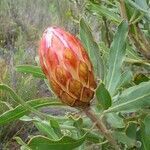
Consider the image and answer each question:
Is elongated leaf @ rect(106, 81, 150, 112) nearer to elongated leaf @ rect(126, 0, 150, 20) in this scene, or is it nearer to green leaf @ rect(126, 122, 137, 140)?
green leaf @ rect(126, 122, 137, 140)

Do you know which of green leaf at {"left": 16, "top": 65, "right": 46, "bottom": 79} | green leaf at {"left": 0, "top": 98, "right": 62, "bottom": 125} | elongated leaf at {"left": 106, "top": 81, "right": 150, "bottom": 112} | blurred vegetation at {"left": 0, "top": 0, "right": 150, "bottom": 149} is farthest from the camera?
blurred vegetation at {"left": 0, "top": 0, "right": 150, "bottom": 149}

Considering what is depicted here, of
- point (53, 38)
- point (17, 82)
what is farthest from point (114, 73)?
point (17, 82)

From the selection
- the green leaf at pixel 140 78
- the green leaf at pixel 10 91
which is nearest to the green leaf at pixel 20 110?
the green leaf at pixel 10 91

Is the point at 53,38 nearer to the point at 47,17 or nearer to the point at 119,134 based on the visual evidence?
the point at 119,134

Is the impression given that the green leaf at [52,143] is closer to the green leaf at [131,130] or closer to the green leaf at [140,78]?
the green leaf at [131,130]

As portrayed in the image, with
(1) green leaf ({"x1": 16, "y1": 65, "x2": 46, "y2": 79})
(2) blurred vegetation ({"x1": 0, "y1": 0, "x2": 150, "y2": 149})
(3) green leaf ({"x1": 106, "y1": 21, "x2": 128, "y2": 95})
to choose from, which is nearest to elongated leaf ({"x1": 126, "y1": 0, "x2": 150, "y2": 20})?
(3) green leaf ({"x1": 106, "y1": 21, "x2": 128, "y2": 95})
